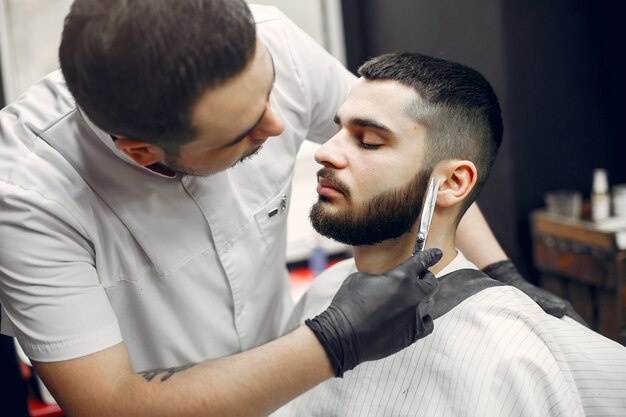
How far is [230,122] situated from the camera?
4.17 ft

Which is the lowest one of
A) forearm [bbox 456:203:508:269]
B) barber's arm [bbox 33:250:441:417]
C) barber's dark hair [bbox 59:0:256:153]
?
forearm [bbox 456:203:508:269]

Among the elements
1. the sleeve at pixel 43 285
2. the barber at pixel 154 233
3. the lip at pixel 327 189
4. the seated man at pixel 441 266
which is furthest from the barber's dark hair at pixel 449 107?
the sleeve at pixel 43 285

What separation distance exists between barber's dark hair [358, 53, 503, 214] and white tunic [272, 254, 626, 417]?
1.20ft

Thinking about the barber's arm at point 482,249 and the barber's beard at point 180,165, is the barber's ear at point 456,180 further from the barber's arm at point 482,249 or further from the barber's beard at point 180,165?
the barber's beard at point 180,165

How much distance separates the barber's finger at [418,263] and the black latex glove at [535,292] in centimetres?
42

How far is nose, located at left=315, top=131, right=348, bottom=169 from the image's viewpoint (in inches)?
64.7

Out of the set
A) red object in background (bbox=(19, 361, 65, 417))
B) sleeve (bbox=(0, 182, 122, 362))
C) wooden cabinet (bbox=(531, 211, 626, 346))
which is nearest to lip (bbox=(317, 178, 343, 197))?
sleeve (bbox=(0, 182, 122, 362))

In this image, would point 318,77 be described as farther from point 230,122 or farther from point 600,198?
point 600,198

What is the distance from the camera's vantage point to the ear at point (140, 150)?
132 centimetres

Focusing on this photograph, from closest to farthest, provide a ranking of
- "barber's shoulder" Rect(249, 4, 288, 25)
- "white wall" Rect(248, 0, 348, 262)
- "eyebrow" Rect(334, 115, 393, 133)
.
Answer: "eyebrow" Rect(334, 115, 393, 133), "barber's shoulder" Rect(249, 4, 288, 25), "white wall" Rect(248, 0, 348, 262)

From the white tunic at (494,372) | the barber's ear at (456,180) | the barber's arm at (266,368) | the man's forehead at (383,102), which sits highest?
the man's forehead at (383,102)

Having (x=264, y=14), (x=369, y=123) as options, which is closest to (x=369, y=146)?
(x=369, y=123)

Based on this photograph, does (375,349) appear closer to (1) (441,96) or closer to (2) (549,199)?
(1) (441,96)

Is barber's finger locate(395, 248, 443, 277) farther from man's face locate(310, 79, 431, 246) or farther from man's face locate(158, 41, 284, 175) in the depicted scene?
man's face locate(158, 41, 284, 175)
